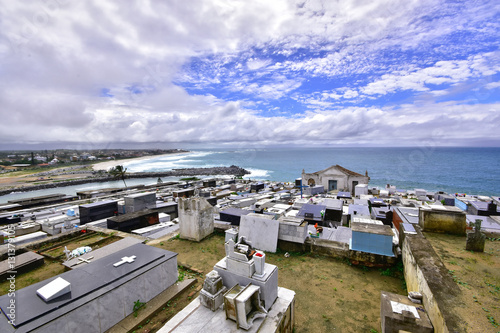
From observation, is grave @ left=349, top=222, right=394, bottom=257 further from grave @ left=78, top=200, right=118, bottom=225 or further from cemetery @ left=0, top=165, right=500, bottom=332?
grave @ left=78, top=200, right=118, bottom=225

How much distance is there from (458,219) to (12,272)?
19.2 m

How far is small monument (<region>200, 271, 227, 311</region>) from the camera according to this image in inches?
219

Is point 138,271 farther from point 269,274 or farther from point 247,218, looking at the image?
point 247,218

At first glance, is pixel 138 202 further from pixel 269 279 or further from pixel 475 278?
pixel 475 278

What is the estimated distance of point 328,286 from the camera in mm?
7918

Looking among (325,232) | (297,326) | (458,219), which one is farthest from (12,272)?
(458,219)

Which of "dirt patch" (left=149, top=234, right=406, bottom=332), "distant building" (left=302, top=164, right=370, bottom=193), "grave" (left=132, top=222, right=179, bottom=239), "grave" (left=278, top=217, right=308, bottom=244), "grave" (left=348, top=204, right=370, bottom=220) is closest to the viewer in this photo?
"dirt patch" (left=149, top=234, right=406, bottom=332)

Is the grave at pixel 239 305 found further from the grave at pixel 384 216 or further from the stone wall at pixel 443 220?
the grave at pixel 384 216

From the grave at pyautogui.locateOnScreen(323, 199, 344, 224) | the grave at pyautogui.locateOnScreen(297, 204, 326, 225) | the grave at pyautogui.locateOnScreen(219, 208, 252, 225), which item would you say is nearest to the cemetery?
the grave at pyautogui.locateOnScreen(219, 208, 252, 225)

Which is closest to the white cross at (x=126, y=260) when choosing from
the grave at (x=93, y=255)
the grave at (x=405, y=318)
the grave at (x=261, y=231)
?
the grave at (x=93, y=255)

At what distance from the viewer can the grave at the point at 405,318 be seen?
16.5 ft

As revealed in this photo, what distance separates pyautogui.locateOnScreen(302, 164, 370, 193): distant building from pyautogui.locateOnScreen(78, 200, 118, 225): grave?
37.0 metres

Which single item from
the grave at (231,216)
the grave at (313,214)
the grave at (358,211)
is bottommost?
the grave at (358,211)

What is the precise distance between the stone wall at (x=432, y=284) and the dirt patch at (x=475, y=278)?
0.20 m
